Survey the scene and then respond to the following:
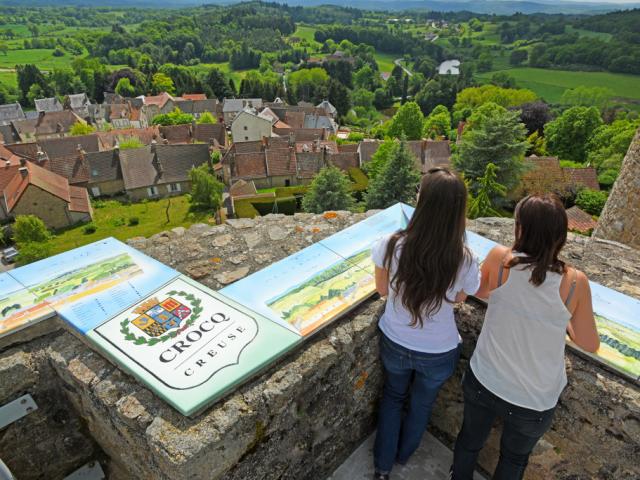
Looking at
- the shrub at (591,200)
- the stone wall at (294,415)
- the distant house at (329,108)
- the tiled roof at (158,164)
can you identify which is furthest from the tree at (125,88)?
the stone wall at (294,415)

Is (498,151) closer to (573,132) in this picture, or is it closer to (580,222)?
(580,222)

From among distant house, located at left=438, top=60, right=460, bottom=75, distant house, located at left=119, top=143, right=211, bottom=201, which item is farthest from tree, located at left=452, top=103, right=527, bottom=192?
distant house, located at left=438, top=60, right=460, bottom=75

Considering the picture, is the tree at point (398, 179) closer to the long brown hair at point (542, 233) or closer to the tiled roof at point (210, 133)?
the long brown hair at point (542, 233)

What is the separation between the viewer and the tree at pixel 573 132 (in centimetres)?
3609

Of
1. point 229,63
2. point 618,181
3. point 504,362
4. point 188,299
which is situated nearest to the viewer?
point 504,362

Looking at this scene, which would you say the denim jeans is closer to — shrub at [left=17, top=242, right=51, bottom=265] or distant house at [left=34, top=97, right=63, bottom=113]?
shrub at [left=17, top=242, right=51, bottom=265]

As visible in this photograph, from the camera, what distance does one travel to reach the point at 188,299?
2.89 m

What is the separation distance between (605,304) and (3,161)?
4176 centimetres

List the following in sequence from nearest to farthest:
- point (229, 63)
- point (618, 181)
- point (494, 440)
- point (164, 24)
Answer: point (494, 440)
point (618, 181)
point (229, 63)
point (164, 24)

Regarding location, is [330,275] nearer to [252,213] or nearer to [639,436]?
[639,436]

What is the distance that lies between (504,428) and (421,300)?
1082 millimetres

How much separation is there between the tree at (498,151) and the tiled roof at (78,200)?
28102mm

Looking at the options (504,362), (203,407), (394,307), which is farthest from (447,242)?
(203,407)

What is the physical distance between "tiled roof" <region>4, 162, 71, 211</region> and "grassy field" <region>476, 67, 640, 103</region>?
7934cm
